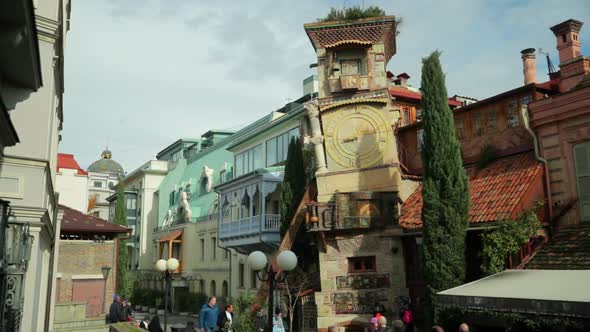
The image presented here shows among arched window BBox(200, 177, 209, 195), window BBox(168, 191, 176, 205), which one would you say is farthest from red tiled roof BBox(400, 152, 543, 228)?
window BBox(168, 191, 176, 205)

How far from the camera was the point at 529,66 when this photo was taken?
2209cm

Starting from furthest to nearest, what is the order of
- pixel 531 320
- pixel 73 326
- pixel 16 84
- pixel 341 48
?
pixel 341 48
pixel 73 326
pixel 531 320
pixel 16 84

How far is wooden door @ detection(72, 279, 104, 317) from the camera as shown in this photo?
2809cm

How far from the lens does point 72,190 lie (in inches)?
2277

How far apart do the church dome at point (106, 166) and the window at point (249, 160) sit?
175 feet

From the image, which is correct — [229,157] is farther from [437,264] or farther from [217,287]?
[437,264]

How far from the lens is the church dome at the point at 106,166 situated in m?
84.5

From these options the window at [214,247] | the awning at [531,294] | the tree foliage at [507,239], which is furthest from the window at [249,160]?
the awning at [531,294]

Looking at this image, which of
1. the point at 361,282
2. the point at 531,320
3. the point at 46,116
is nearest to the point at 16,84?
the point at 46,116

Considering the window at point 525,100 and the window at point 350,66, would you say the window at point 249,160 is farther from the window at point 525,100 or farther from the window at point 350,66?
the window at point 525,100

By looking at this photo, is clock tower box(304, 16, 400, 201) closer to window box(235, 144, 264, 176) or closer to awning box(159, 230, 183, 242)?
window box(235, 144, 264, 176)

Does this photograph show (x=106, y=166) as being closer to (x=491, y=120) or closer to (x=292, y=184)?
(x=292, y=184)

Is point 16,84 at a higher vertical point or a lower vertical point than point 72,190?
lower

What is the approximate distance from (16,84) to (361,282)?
1359 centimetres
